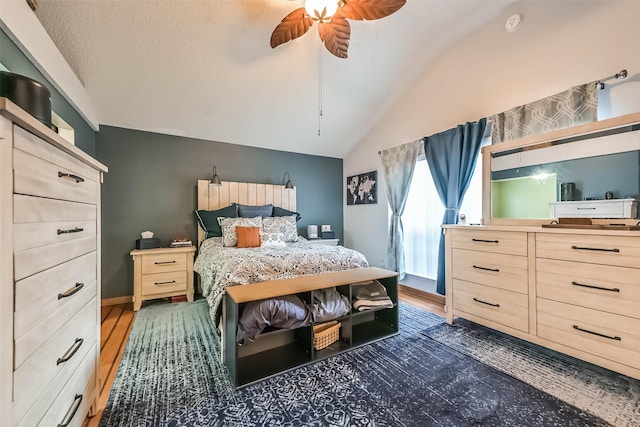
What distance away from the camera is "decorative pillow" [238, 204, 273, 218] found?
11.8 feet

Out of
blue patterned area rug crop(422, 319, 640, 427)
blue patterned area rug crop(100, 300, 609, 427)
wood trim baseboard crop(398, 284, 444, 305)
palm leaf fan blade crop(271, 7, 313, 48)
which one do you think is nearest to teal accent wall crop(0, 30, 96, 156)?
palm leaf fan blade crop(271, 7, 313, 48)

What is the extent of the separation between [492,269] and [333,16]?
7.62 ft

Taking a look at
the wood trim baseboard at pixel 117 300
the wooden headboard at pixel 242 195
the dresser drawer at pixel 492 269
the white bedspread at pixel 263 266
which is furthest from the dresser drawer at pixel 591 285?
the wood trim baseboard at pixel 117 300

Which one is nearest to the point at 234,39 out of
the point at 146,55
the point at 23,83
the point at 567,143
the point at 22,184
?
the point at 146,55

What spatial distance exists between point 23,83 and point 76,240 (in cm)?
61

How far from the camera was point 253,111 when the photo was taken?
131 inches

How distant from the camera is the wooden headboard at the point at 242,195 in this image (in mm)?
3584

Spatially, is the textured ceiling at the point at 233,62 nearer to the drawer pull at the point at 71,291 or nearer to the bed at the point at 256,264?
the bed at the point at 256,264

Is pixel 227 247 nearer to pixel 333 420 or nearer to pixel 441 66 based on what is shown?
pixel 333 420

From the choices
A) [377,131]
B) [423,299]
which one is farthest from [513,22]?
[423,299]

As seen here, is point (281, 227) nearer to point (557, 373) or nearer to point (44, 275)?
point (44, 275)

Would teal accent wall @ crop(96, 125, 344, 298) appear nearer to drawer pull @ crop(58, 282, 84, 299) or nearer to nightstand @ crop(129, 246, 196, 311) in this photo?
nightstand @ crop(129, 246, 196, 311)

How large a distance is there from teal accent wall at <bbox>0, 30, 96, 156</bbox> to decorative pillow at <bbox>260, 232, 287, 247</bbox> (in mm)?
2054

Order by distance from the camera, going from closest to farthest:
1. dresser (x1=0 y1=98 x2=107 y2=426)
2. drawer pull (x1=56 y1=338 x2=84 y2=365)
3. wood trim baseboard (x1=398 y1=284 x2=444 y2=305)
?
dresser (x1=0 y1=98 x2=107 y2=426) → drawer pull (x1=56 y1=338 x2=84 y2=365) → wood trim baseboard (x1=398 y1=284 x2=444 y2=305)
